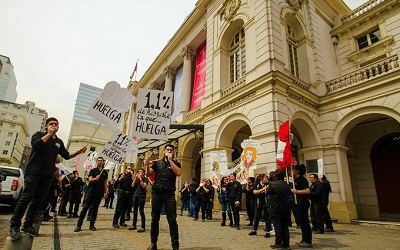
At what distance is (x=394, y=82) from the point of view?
10.4 metres

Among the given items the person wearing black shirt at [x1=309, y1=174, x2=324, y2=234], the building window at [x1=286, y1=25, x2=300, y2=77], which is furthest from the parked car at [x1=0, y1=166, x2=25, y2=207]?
the building window at [x1=286, y1=25, x2=300, y2=77]

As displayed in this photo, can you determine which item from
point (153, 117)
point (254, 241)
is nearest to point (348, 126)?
point (254, 241)

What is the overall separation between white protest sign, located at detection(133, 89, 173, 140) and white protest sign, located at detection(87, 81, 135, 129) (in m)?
0.49

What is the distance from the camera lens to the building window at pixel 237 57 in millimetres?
15102

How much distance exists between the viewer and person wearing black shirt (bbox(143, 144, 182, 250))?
4.16 m

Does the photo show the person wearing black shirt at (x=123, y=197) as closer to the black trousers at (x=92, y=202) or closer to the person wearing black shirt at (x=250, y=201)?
the black trousers at (x=92, y=202)

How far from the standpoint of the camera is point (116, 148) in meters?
6.86

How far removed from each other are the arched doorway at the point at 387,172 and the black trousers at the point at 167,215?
14119 mm

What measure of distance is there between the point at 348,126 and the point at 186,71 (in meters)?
13.6

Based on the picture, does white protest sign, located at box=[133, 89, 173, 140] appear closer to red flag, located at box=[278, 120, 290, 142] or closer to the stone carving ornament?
red flag, located at box=[278, 120, 290, 142]

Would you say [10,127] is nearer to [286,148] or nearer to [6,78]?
[6,78]

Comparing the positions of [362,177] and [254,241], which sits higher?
[362,177]

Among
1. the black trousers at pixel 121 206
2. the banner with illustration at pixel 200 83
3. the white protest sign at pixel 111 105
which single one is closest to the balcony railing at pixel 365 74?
the banner with illustration at pixel 200 83

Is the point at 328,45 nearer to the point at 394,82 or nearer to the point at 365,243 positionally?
the point at 394,82
